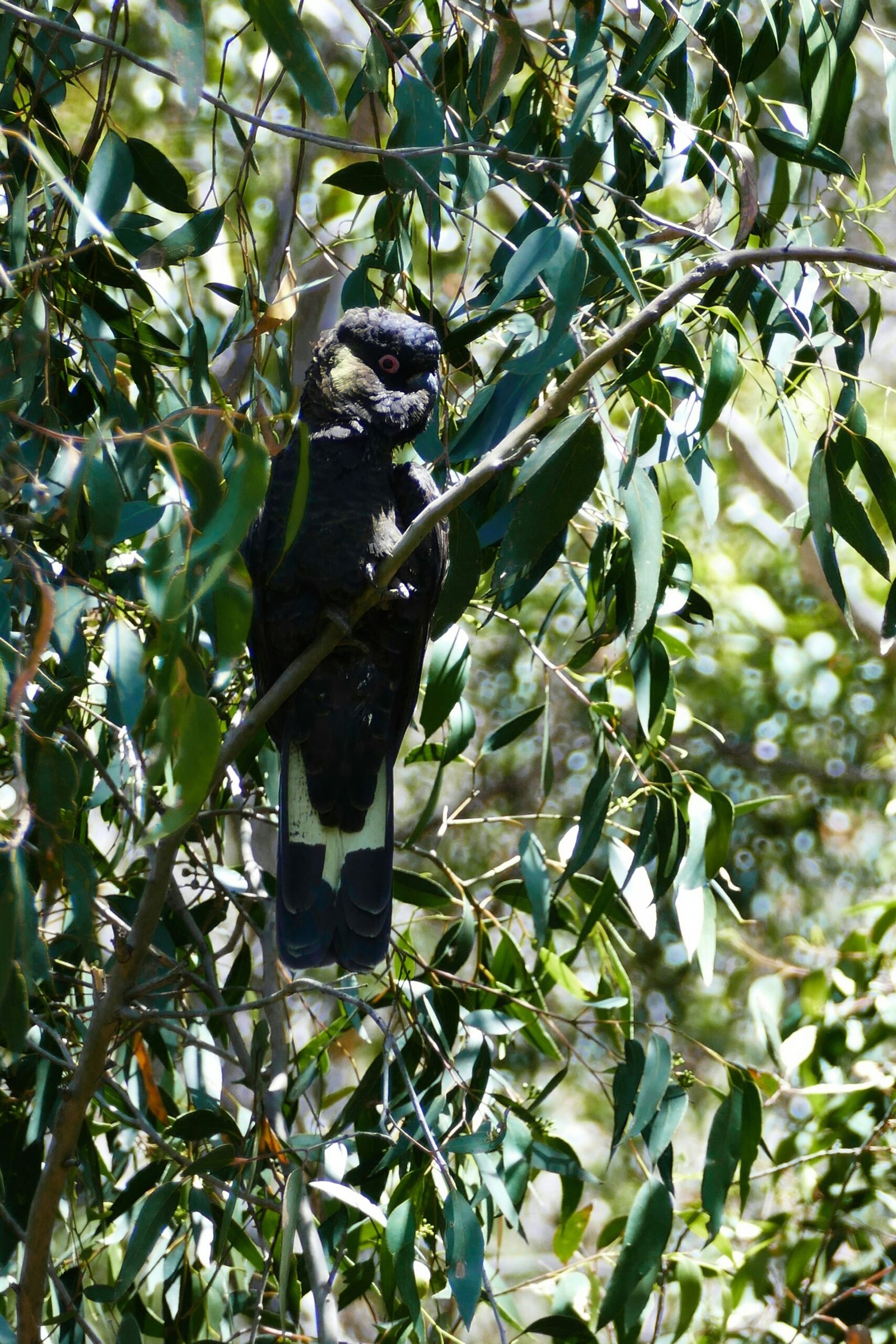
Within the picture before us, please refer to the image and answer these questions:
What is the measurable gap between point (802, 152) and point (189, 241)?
2.53 feet

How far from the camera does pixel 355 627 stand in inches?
82.6

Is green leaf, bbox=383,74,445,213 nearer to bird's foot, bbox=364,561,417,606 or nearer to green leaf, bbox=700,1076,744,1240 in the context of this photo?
bird's foot, bbox=364,561,417,606

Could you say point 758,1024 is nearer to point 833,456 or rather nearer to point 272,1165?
point 272,1165

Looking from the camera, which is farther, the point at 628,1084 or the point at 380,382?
the point at 380,382

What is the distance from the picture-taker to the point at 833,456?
4.93ft

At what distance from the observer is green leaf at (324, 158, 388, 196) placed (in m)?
1.89

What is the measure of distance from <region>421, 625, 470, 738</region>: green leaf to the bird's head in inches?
13.2

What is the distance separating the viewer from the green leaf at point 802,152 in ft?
5.36

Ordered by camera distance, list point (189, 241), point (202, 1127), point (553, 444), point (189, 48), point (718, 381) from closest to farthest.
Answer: point (189, 48) < point (553, 444) < point (718, 381) < point (189, 241) < point (202, 1127)

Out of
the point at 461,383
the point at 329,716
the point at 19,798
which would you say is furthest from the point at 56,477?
the point at 461,383

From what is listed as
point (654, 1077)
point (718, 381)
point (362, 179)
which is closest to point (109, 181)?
point (362, 179)

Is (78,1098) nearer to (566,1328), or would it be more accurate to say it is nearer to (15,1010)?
(15,1010)

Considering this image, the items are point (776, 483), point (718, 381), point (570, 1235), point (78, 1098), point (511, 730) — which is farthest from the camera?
point (776, 483)

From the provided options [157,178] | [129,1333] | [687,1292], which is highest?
[157,178]
